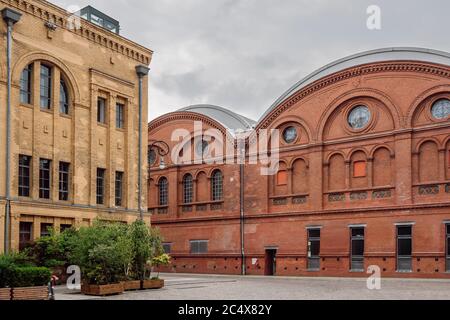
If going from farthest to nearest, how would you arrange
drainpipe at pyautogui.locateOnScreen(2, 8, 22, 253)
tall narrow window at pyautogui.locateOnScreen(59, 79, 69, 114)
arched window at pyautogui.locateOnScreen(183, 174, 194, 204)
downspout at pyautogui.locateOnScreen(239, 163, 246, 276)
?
arched window at pyautogui.locateOnScreen(183, 174, 194, 204) → downspout at pyautogui.locateOnScreen(239, 163, 246, 276) → tall narrow window at pyautogui.locateOnScreen(59, 79, 69, 114) → drainpipe at pyautogui.locateOnScreen(2, 8, 22, 253)

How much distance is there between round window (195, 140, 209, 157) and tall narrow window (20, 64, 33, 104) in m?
18.8

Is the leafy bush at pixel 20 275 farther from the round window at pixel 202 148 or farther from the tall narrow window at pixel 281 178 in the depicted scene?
the round window at pixel 202 148

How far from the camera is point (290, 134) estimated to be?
40.3 m

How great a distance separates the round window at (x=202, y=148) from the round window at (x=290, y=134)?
653 cm

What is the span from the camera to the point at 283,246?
3906cm

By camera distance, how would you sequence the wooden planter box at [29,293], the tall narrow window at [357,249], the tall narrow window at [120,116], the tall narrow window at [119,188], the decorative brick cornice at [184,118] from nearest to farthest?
the wooden planter box at [29,293] → the tall narrow window at [119,188] → the tall narrow window at [120,116] → the tall narrow window at [357,249] → the decorative brick cornice at [184,118]

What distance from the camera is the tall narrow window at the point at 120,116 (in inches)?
1264

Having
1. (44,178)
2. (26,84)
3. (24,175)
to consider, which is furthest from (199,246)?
(26,84)

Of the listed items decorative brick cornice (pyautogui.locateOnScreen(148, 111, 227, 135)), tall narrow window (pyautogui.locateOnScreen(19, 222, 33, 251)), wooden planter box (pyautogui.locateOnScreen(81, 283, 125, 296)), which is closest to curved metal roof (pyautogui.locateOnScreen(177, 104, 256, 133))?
decorative brick cornice (pyautogui.locateOnScreen(148, 111, 227, 135))

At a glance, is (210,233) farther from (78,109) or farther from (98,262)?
(98,262)

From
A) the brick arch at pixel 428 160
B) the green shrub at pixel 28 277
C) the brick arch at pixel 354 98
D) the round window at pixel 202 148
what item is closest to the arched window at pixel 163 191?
the round window at pixel 202 148

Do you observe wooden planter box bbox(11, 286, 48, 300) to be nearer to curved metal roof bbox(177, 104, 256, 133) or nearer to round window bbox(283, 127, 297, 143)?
round window bbox(283, 127, 297, 143)

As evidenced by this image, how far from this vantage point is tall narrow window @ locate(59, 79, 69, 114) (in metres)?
28.8

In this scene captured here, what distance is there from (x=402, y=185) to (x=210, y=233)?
1451cm
